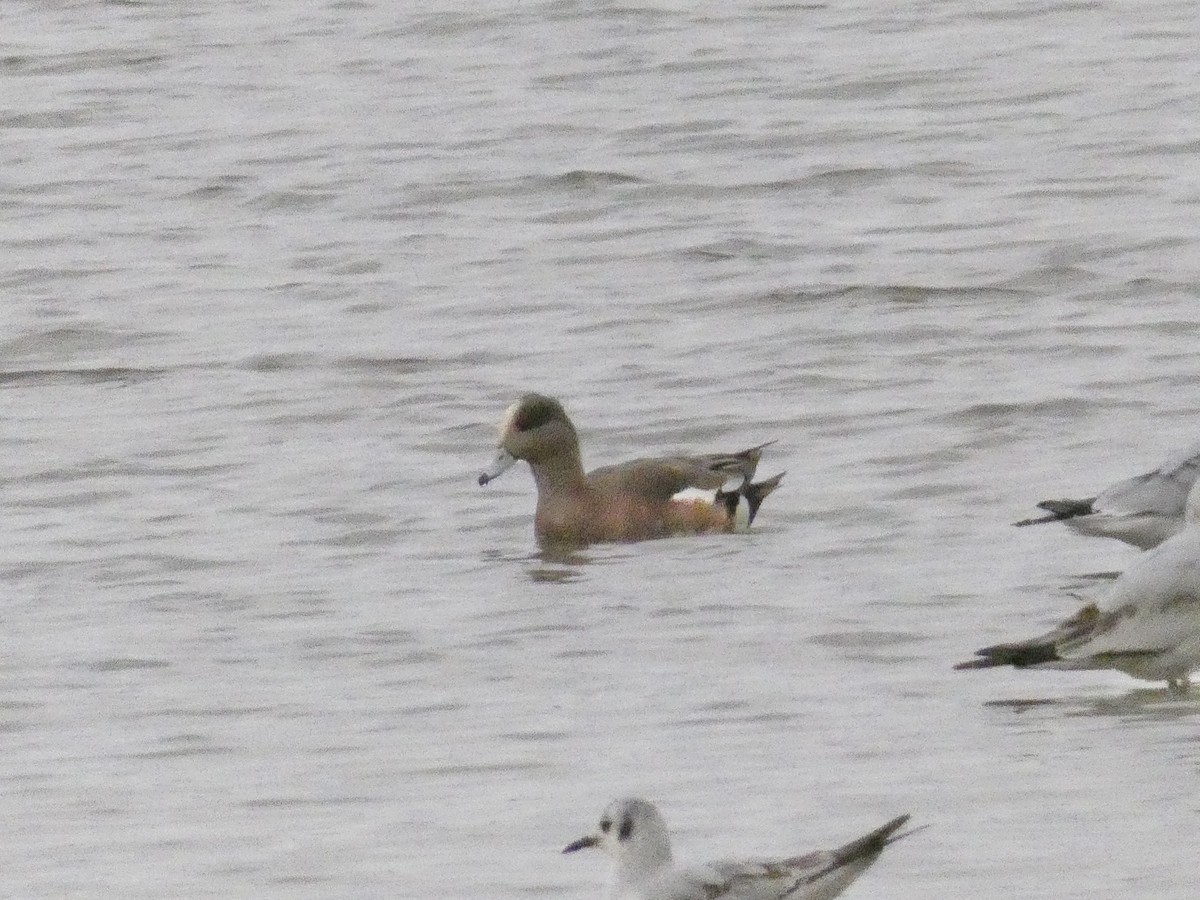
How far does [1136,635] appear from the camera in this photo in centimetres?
897

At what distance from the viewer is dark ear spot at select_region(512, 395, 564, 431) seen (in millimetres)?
12727

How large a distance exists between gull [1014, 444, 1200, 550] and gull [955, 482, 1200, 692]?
151 cm

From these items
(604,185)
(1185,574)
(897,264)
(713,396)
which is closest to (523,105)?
(604,185)

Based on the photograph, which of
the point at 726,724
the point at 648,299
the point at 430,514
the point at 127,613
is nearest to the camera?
the point at 726,724

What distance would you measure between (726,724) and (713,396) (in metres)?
5.85

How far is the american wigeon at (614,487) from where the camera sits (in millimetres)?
12328

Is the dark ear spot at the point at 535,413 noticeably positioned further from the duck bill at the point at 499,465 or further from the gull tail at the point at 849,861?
the gull tail at the point at 849,861

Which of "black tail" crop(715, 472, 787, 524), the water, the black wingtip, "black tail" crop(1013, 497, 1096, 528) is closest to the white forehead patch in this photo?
the water

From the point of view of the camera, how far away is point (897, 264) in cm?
1708

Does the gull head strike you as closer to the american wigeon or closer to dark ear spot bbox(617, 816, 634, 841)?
dark ear spot bbox(617, 816, 634, 841)

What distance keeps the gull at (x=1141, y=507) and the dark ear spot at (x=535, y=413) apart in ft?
7.66

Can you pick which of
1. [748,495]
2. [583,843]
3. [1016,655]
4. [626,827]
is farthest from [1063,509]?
[626,827]

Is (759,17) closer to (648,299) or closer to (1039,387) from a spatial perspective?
(648,299)

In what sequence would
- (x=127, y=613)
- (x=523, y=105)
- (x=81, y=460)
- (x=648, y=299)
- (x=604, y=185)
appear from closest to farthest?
(x=127, y=613), (x=81, y=460), (x=648, y=299), (x=604, y=185), (x=523, y=105)
